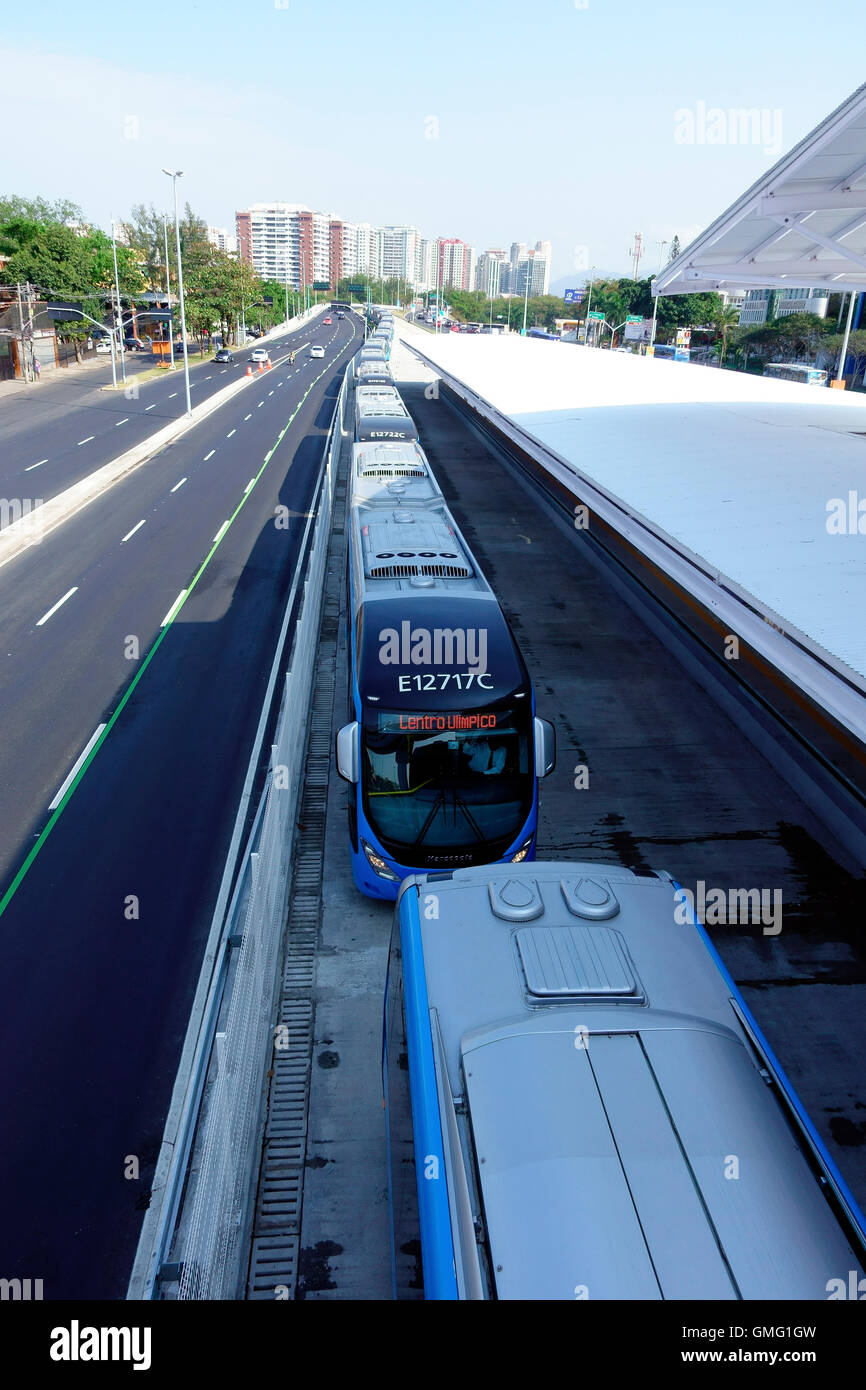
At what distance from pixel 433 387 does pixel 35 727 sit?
49.8m

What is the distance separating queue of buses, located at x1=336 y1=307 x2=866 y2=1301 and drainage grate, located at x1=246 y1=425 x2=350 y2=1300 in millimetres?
788

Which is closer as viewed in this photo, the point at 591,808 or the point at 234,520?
the point at 591,808

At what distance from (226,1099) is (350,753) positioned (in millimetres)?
3918

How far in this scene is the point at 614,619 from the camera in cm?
1886

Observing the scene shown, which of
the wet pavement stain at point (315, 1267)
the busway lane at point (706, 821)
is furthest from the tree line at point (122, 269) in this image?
the wet pavement stain at point (315, 1267)

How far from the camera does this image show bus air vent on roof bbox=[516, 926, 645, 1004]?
5.57 m

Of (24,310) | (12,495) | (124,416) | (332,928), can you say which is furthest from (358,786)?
(24,310)

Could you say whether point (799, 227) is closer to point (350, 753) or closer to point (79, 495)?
point (350, 753)

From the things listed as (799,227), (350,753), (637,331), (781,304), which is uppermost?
(781,304)

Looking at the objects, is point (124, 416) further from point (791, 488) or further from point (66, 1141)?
point (66, 1141)

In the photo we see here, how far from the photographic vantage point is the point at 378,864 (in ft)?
30.2

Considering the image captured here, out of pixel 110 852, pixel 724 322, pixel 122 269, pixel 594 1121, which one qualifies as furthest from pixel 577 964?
pixel 724 322

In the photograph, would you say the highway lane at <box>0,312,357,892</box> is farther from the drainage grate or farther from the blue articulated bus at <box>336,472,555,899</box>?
the blue articulated bus at <box>336,472,555,899</box>
